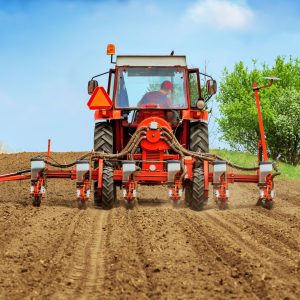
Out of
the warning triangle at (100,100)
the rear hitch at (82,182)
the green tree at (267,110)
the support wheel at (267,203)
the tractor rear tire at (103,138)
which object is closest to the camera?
the rear hitch at (82,182)

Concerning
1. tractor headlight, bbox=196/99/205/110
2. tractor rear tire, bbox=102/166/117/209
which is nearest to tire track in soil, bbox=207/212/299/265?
tractor rear tire, bbox=102/166/117/209

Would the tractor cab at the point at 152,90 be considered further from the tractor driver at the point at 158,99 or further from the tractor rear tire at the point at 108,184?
the tractor rear tire at the point at 108,184

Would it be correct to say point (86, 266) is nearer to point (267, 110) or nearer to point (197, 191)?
point (197, 191)

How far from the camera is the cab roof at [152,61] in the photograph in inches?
499

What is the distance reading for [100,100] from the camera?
469 inches

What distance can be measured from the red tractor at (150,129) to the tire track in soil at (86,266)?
2404mm

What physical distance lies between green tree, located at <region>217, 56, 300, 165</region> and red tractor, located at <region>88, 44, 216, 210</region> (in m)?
30.9

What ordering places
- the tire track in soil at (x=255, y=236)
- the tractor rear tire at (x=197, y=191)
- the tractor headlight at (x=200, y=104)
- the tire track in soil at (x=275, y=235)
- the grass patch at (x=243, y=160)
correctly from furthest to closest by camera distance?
the grass patch at (x=243, y=160) → the tractor headlight at (x=200, y=104) → the tractor rear tire at (x=197, y=191) → the tire track in soil at (x=275, y=235) → the tire track in soil at (x=255, y=236)

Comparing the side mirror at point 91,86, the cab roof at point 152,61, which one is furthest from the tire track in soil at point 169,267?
the cab roof at point 152,61

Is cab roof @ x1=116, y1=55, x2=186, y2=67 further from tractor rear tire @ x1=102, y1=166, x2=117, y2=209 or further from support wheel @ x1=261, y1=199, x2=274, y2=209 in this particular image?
support wheel @ x1=261, y1=199, x2=274, y2=209

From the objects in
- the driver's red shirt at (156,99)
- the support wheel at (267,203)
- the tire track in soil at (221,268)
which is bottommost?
the tire track in soil at (221,268)

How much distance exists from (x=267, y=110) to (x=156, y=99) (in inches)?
1272

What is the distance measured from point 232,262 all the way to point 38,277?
1758 millimetres

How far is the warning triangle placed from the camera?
11.9 meters
